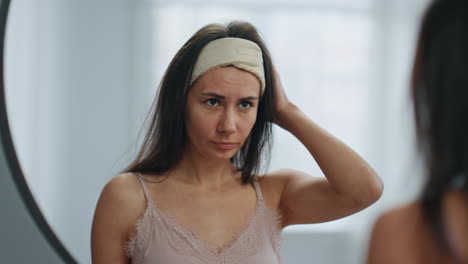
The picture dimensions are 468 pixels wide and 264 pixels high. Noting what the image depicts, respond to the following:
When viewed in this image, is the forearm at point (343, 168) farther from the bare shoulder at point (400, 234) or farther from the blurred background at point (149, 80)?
the blurred background at point (149, 80)

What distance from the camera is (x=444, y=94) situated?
0.72 meters

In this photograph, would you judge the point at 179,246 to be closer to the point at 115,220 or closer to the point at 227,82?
the point at 115,220

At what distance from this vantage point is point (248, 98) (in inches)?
53.4

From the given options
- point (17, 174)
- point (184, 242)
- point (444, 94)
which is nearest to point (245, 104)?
point (184, 242)

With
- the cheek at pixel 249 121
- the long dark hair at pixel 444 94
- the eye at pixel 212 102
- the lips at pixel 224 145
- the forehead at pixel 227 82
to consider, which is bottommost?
the lips at pixel 224 145

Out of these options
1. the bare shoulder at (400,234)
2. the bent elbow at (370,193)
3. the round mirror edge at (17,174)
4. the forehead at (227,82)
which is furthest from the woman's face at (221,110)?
the bare shoulder at (400,234)

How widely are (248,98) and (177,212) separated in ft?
0.87

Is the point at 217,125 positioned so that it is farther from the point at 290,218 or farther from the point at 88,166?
the point at 88,166

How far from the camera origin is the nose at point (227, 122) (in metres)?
1.32

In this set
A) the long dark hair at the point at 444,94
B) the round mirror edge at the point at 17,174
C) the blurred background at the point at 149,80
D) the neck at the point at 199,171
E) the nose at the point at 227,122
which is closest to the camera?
the long dark hair at the point at 444,94

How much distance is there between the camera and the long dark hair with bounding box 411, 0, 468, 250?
717mm

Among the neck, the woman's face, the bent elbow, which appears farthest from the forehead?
the bent elbow

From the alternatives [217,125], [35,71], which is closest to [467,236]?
[217,125]

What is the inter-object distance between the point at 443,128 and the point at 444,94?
0.03m
